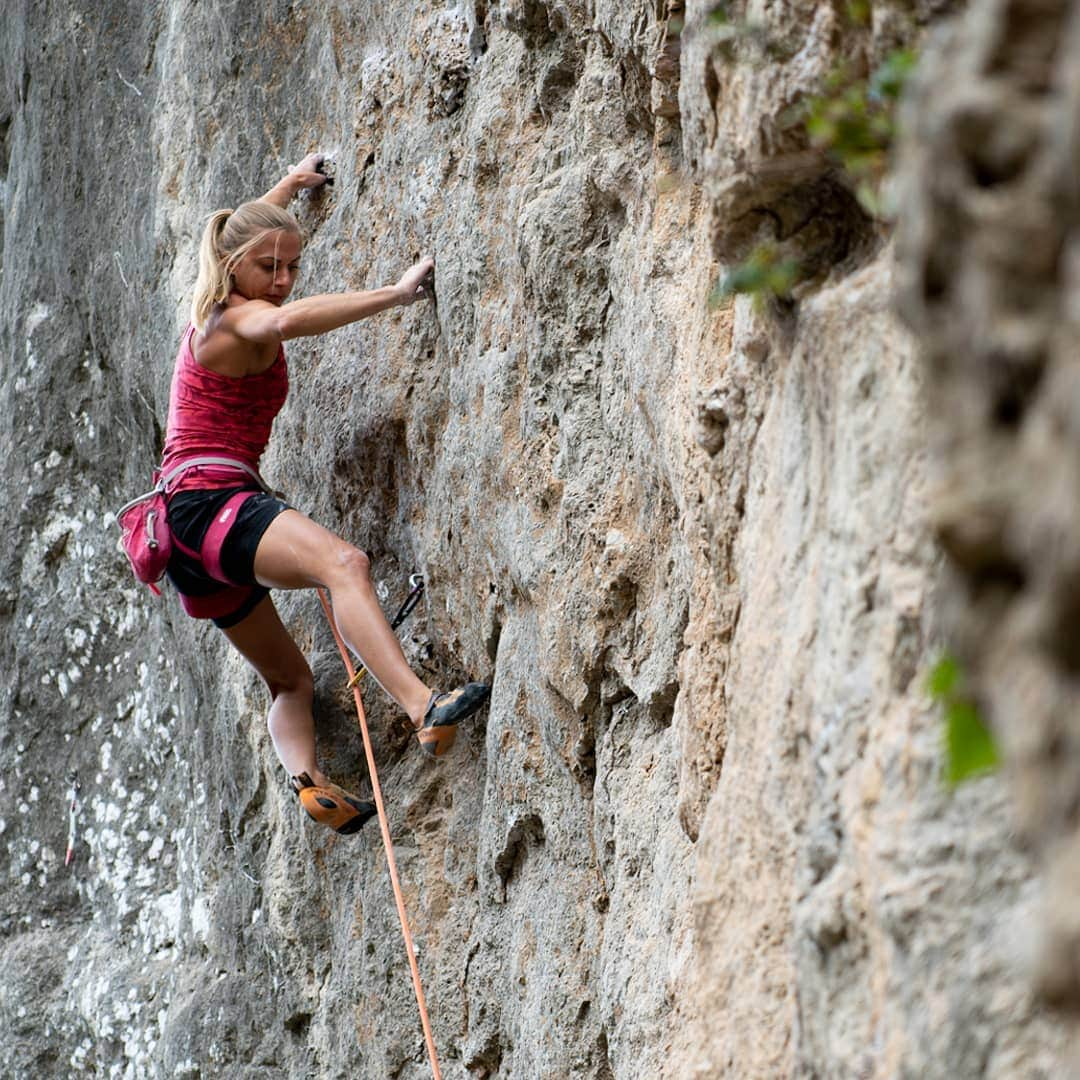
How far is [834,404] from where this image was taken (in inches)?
Result: 77.7

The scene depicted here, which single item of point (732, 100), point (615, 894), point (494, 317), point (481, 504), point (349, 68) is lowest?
point (615, 894)

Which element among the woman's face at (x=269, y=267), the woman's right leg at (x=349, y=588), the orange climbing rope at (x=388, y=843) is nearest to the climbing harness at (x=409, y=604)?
the orange climbing rope at (x=388, y=843)

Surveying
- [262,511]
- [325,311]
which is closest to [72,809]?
[262,511]

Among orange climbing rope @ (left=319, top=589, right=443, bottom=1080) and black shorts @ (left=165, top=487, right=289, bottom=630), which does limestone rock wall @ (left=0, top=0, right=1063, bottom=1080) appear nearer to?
orange climbing rope @ (left=319, top=589, right=443, bottom=1080)

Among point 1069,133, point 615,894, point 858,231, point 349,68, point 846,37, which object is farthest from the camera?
point 349,68

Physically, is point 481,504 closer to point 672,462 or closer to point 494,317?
point 494,317

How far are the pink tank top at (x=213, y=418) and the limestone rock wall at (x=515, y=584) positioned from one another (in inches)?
11.9

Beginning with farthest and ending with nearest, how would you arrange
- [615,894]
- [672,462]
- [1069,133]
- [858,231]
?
[615,894] → [672,462] → [858,231] → [1069,133]

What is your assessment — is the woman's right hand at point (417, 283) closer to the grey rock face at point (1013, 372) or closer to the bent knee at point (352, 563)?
the bent knee at point (352, 563)

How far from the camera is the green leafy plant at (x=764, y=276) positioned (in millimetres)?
2080

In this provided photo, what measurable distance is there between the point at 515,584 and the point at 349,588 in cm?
56

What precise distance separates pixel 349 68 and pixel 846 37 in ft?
10.7

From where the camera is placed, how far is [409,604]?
4457mm

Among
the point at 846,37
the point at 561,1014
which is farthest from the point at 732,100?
the point at 561,1014
